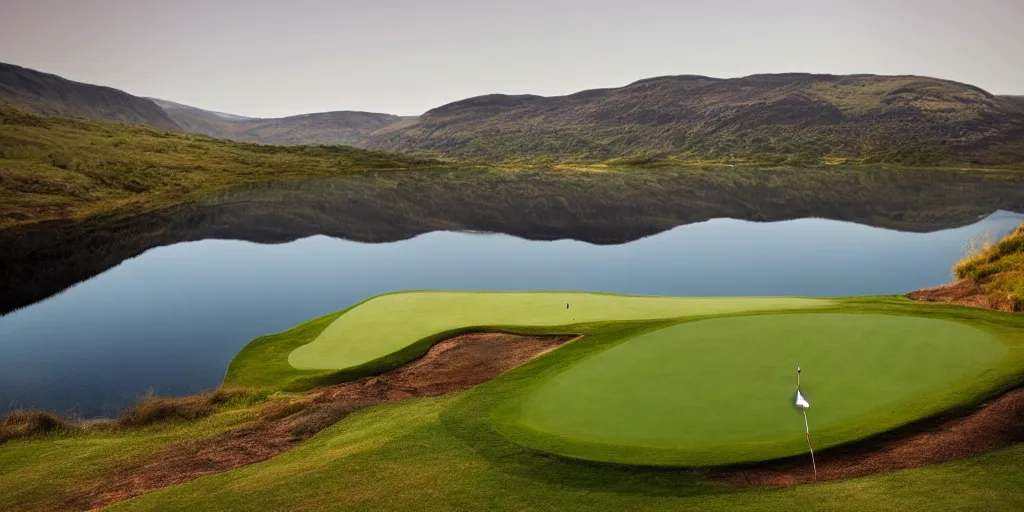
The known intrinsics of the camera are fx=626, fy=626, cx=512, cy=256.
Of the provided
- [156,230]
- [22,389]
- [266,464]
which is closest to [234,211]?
[156,230]

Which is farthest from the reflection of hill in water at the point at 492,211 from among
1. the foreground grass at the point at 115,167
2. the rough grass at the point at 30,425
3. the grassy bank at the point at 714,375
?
the grassy bank at the point at 714,375

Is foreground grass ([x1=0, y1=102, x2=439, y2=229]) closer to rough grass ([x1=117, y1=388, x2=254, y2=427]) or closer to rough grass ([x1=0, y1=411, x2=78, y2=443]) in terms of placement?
rough grass ([x1=0, y1=411, x2=78, y2=443])

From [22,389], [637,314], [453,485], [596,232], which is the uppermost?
[596,232]

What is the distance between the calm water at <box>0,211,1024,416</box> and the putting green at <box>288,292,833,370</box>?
15.3ft

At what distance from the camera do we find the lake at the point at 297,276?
75.1ft

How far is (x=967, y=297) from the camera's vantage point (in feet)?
76.2

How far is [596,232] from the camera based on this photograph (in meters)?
58.3

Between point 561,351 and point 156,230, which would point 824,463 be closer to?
point 561,351

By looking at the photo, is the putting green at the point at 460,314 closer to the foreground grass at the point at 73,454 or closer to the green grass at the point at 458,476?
the foreground grass at the point at 73,454

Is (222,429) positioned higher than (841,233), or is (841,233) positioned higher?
(841,233)

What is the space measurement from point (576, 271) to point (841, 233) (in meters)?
27.3

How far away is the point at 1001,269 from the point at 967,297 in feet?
10.8

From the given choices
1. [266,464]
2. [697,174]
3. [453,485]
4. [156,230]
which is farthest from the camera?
[697,174]

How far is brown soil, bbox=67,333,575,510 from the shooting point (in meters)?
11.4
